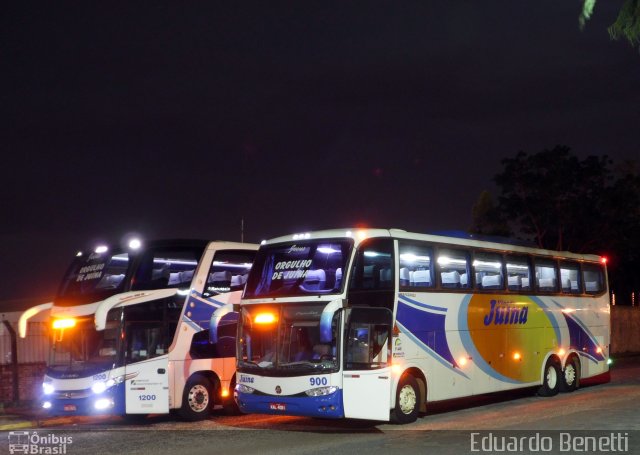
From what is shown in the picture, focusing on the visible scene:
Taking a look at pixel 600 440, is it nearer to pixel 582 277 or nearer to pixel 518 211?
pixel 582 277

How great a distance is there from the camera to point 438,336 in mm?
16531

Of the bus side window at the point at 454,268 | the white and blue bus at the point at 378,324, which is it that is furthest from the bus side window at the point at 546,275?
the bus side window at the point at 454,268

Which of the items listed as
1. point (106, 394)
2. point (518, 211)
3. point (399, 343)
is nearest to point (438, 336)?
point (399, 343)

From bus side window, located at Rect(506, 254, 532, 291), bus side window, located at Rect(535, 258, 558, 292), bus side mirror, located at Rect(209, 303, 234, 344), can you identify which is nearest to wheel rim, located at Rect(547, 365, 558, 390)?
bus side window, located at Rect(535, 258, 558, 292)

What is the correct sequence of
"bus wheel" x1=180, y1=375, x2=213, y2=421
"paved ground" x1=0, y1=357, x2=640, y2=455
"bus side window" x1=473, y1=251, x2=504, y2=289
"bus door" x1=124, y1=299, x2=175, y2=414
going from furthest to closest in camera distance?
"bus side window" x1=473, y1=251, x2=504, y2=289, "bus wheel" x1=180, y1=375, x2=213, y2=421, "bus door" x1=124, y1=299, x2=175, y2=414, "paved ground" x1=0, y1=357, x2=640, y2=455

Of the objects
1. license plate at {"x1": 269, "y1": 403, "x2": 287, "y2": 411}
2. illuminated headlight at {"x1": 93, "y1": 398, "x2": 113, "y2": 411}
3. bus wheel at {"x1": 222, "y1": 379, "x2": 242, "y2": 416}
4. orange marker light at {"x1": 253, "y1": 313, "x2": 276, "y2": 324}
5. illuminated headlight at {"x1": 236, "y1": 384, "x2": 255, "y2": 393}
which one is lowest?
→ bus wheel at {"x1": 222, "y1": 379, "x2": 242, "y2": 416}

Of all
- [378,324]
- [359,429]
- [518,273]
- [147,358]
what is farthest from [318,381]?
[518,273]

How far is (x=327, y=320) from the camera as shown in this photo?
13.3m

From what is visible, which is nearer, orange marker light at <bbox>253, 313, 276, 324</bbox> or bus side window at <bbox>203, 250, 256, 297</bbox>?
orange marker light at <bbox>253, 313, 276, 324</bbox>

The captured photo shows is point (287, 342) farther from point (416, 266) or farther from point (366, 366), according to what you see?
point (416, 266)

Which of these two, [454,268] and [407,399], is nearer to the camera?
[407,399]

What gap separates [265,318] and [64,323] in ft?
14.3

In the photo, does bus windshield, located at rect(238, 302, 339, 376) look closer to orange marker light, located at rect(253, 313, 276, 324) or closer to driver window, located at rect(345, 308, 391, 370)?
orange marker light, located at rect(253, 313, 276, 324)

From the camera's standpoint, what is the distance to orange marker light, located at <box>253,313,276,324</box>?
14.6 m
